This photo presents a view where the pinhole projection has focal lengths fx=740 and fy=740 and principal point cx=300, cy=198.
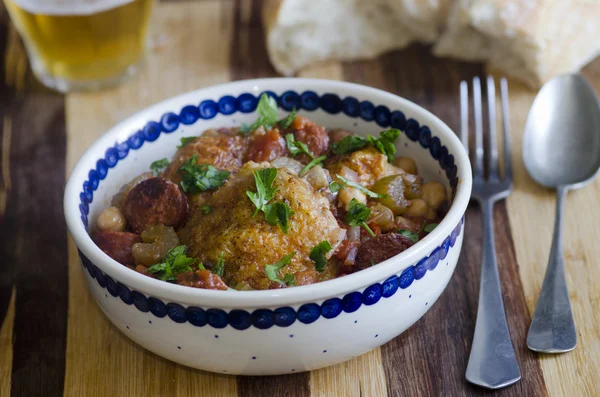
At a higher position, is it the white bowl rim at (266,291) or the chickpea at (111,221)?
the white bowl rim at (266,291)

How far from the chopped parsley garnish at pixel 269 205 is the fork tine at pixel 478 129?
1446 millimetres

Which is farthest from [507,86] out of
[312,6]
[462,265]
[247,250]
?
[247,250]

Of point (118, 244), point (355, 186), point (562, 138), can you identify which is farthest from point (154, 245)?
point (562, 138)

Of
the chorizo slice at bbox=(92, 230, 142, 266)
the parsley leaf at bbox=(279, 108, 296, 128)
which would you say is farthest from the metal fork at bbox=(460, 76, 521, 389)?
the chorizo slice at bbox=(92, 230, 142, 266)

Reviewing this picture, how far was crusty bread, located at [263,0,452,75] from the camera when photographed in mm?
4648

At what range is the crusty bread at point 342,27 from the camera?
4648 mm

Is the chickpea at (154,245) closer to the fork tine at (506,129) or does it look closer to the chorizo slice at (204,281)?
the chorizo slice at (204,281)

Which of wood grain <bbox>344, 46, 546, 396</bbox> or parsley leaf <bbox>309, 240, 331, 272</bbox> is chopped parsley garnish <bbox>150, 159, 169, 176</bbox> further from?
wood grain <bbox>344, 46, 546, 396</bbox>

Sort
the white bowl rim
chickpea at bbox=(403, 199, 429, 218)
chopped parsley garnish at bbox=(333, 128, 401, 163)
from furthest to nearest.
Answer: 1. chopped parsley garnish at bbox=(333, 128, 401, 163)
2. chickpea at bbox=(403, 199, 429, 218)
3. the white bowl rim

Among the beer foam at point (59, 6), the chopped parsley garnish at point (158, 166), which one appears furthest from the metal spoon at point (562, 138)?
the beer foam at point (59, 6)

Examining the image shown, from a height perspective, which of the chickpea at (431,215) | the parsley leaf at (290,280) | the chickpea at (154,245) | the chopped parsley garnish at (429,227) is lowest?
the chickpea at (154,245)

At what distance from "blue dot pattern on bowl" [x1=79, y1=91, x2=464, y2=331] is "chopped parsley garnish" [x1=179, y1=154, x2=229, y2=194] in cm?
41

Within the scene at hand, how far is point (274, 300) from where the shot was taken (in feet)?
7.84

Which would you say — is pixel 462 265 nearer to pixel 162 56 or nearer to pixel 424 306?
pixel 424 306
